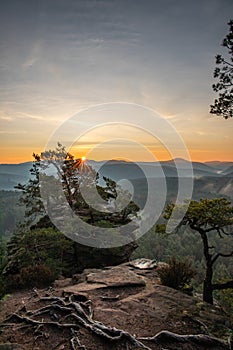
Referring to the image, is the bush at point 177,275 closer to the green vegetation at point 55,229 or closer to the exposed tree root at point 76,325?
the exposed tree root at point 76,325

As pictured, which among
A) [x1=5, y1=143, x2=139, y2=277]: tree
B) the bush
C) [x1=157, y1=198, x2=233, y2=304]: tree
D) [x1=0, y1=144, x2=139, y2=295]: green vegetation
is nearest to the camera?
[x1=157, y1=198, x2=233, y2=304]: tree

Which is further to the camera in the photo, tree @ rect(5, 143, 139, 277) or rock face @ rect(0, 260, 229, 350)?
tree @ rect(5, 143, 139, 277)

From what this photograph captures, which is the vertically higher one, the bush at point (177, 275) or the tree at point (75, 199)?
the tree at point (75, 199)

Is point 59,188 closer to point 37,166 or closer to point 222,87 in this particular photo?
point 37,166

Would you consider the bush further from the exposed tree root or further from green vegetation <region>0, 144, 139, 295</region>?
green vegetation <region>0, 144, 139, 295</region>

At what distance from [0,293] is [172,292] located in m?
5.50

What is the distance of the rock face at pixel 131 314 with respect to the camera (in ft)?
18.6

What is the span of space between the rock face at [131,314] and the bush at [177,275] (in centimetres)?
45

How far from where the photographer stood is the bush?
926cm

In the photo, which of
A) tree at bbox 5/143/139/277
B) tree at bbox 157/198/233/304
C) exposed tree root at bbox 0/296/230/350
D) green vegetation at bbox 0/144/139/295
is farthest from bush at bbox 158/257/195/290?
tree at bbox 5/143/139/277

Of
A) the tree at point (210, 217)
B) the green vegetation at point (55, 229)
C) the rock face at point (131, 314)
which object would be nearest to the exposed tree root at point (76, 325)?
the rock face at point (131, 314)

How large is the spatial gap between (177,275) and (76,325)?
172 inches

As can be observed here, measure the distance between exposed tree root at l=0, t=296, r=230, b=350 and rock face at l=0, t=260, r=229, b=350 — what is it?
27mm

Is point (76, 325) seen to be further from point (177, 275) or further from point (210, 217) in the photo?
point (210, 217)
